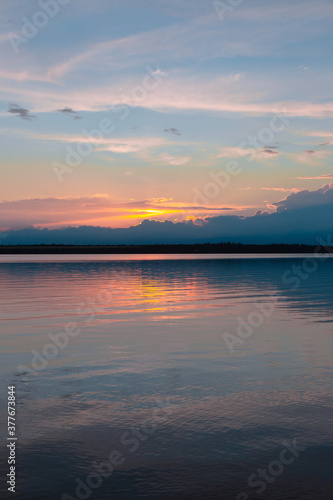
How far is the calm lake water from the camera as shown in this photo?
8.01 meters

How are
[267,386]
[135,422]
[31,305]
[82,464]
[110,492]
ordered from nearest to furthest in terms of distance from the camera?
[110,492]
[82,464]
[135,422]
[267,386]
[31,305]

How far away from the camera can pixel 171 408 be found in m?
11.5

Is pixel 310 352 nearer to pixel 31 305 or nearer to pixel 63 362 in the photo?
pixel 63 362

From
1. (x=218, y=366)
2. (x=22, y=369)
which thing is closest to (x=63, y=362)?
(x=22, y=369)

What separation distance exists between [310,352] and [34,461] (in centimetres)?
1152

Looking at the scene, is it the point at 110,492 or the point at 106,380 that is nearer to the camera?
the point at 110,492

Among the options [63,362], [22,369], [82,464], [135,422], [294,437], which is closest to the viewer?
[82,464]

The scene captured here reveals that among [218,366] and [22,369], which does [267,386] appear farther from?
[22,369]

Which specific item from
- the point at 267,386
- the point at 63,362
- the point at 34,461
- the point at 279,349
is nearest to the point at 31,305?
the point at 63,362

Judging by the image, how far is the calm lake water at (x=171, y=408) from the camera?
8.01m

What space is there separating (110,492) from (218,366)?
8.45m

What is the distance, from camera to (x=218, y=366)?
1577 cm

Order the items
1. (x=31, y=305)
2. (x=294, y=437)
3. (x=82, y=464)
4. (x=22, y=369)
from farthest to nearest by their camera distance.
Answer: (x=31, y=305), (x=22, y=369), (x=294, y=437), (x=82, y=464)

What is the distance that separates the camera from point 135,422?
1062 centimetres
